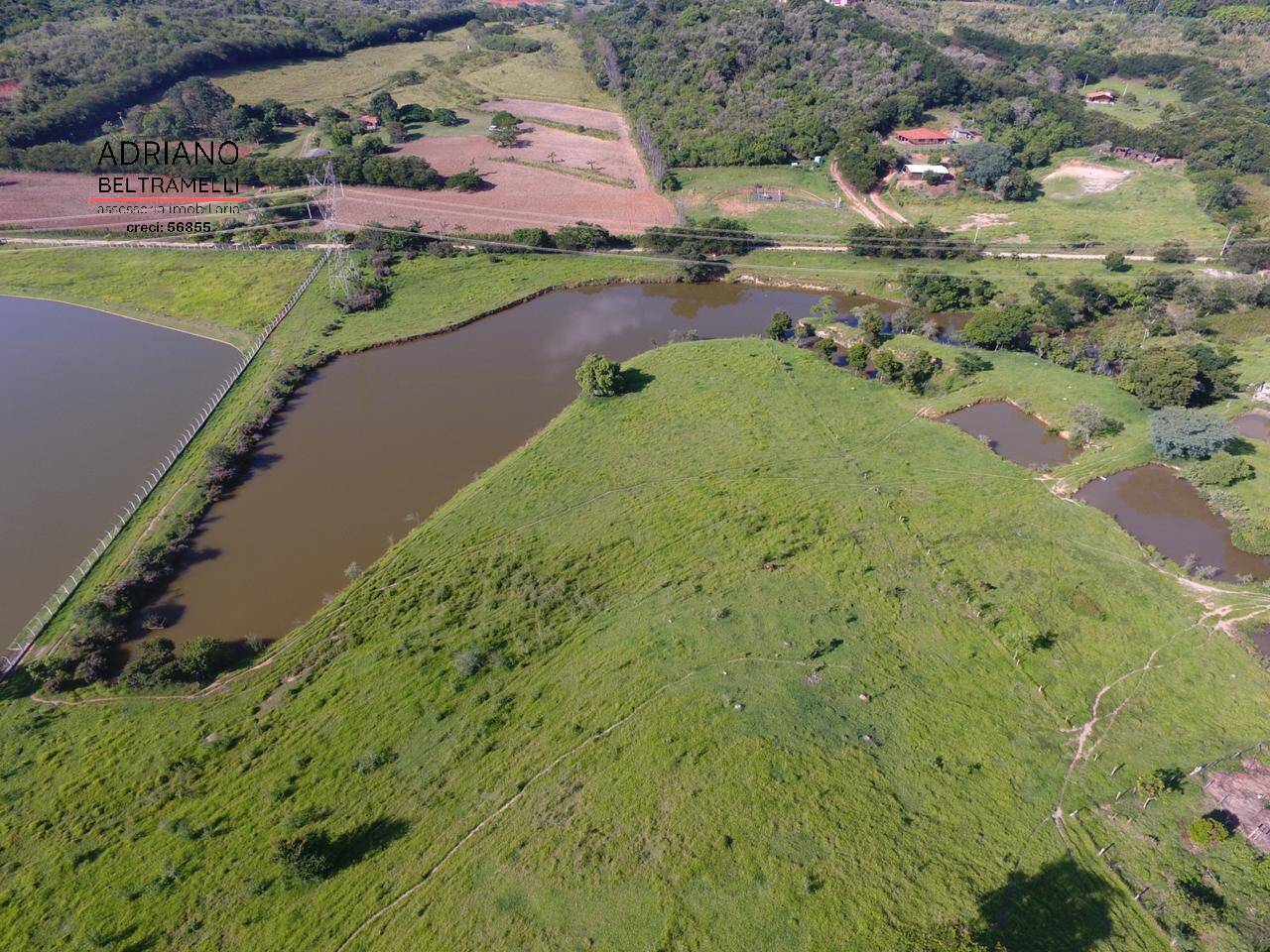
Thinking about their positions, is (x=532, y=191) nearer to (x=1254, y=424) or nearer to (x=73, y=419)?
(x=73, y=419)

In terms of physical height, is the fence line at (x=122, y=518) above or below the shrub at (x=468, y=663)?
above

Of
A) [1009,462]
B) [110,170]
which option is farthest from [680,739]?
[110,170]

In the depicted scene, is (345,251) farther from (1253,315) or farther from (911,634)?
(1253,315)

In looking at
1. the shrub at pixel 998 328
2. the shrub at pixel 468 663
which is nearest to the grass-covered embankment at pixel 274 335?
the shrub at pixel 468 663

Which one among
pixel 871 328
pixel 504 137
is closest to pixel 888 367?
pixel 871 328

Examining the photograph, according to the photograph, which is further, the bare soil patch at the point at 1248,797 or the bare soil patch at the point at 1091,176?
the bare soil patch at the point at 1091,176

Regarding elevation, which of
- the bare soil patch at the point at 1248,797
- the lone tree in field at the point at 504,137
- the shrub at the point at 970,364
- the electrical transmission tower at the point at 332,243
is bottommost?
the bare soil patch at the point at 1248,797

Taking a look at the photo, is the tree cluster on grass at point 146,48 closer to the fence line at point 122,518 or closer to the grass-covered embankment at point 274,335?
the grass-covered embankment at point 274,335
